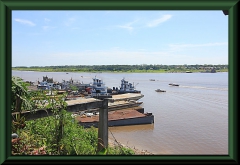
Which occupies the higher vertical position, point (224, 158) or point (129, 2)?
point (129, 2)

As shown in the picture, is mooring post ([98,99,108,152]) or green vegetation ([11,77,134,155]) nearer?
green vegetation ([11,77,134,155])

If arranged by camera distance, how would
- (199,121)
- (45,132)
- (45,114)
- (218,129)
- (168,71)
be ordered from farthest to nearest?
(168,71) < (199,121) < (218,129) < (45,132) < (45,114)

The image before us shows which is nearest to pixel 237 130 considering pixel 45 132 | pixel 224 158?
pixel 224 158

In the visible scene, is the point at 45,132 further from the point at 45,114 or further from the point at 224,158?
the point at 224,158

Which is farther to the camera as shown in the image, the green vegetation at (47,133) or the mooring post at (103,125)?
the mooring post at (103,125)

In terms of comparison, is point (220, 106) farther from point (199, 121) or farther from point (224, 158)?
point (224, 158)

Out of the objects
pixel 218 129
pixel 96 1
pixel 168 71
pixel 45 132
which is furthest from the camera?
pixel 168 71
